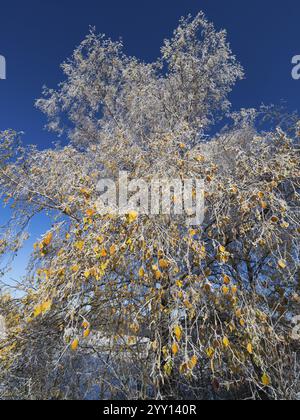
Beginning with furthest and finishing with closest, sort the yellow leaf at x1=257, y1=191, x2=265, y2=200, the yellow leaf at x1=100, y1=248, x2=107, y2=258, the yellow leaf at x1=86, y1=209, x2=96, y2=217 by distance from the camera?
the yellow leaf at x1=257, y1=191, x2=265, y2=200
the yellow leaf at x1=86, y1=209, x2=96, y2=217
the yellow leaf at x1=100, y1=248, x2=107, y2=258

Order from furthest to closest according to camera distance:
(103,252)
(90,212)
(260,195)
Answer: (260,195) < (90,212) < (103,252)

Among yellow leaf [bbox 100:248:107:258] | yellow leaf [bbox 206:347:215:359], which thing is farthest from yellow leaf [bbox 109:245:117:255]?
yellow leaf [bbox 206:347:215:359]

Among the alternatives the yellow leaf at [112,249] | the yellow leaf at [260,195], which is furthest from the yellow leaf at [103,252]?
the yellow leaf at [260,195]

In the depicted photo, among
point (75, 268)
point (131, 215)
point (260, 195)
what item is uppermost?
point (260, 195)

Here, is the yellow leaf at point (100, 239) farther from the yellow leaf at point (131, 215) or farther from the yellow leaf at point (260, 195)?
the yellow leaf at point (260, 195)

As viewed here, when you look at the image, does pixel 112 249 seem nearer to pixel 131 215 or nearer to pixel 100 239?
pixel 100 239

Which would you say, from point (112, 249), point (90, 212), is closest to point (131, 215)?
point (112, 249)

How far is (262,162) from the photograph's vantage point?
9.65ft

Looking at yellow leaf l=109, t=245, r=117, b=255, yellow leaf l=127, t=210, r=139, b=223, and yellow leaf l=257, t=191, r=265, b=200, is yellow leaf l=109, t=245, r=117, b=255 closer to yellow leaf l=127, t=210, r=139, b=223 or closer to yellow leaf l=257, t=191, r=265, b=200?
yellow leaf l=127, t=210, r=139, b=223

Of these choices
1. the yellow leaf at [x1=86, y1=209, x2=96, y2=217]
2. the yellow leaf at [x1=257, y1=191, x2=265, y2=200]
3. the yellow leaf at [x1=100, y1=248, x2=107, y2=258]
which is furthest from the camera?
the yellow leaf at [x1=257, y1=191, x2=265, y2=200]

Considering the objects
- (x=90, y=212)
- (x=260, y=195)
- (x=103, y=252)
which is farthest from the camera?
Result: (x=260, y=195)

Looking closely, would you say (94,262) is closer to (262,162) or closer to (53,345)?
(53,345)
